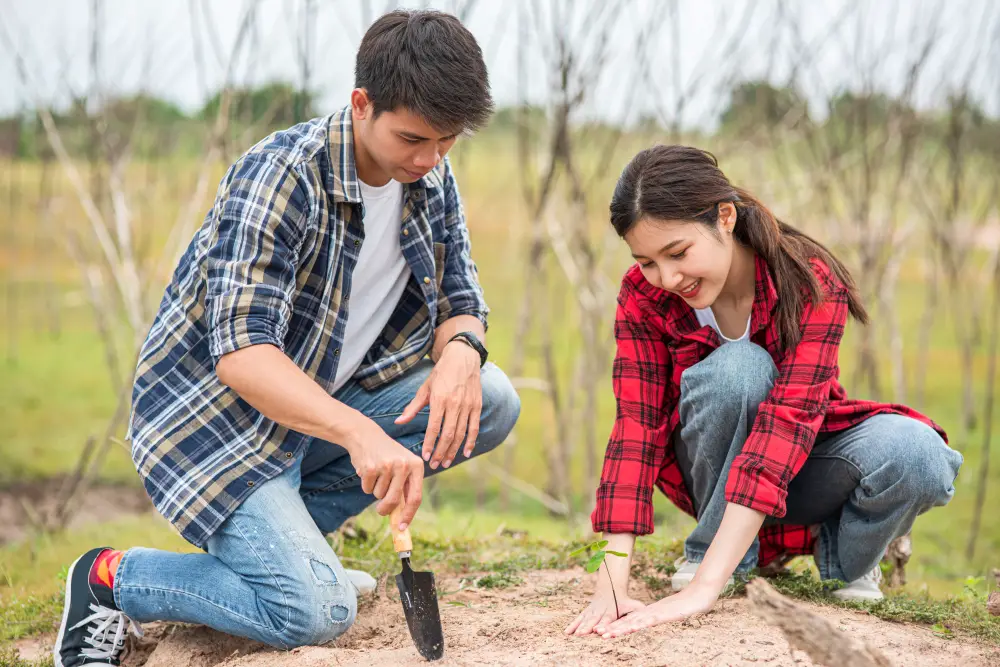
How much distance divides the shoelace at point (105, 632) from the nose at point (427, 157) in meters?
1.22

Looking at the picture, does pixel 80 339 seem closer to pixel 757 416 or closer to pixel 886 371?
pixel 886 371

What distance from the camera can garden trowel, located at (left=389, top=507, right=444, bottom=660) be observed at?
1872 millimetres

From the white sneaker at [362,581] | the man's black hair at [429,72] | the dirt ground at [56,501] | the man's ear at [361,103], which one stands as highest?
the man's black hair at [429,72]

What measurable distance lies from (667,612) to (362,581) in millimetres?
889

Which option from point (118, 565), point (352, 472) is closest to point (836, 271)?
point (352, 472)

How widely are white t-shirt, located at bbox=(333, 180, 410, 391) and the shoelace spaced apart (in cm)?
72

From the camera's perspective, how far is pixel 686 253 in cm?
203

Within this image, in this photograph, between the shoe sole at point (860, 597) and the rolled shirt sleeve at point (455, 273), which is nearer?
the shoe sole at point (860, 597)

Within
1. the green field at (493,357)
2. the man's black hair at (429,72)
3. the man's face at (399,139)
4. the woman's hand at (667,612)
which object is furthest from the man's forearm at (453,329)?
the green field at (493,357)

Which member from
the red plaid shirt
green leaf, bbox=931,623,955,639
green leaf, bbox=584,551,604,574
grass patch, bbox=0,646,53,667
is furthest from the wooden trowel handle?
green leaf, bbox=931,623,955,639

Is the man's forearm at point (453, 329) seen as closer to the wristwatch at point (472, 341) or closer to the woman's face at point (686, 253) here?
the wristwatch at point (472, 341)

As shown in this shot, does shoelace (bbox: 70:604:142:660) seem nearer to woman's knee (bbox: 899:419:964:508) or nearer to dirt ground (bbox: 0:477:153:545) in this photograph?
woman's knee (bbox: 899:419:964:508)

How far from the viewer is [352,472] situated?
2.36m

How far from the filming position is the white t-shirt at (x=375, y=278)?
7.42 feet
